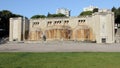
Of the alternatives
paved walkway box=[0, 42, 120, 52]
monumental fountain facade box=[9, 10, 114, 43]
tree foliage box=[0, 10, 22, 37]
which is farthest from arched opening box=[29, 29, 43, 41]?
paved walkway box=[0, 42, 120, 52]

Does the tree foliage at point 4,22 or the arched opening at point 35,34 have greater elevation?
the tree foliage at point 4,22

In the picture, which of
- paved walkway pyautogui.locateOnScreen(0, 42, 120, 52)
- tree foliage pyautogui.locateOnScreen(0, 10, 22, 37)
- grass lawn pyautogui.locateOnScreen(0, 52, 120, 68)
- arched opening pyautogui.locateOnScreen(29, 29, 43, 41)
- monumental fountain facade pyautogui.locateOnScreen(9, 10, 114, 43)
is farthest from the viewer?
tree foliage pyautogui.locateOnScreen(0, 10, 22, 37)

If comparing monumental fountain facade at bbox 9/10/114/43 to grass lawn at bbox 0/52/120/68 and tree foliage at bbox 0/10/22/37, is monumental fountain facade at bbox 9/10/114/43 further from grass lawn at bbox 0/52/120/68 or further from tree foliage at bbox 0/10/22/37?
grass lawn at bbox 0/52/120/68

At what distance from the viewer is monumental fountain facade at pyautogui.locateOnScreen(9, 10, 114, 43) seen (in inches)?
2458

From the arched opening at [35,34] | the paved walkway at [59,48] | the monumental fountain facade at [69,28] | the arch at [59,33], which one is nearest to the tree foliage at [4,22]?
the monumental fountain facade at [69,28]

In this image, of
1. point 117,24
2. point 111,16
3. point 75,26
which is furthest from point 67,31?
point 117,24

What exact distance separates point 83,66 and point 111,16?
52336mm

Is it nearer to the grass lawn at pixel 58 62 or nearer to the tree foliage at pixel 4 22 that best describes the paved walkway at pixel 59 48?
the grass lawn at pixel 58 62

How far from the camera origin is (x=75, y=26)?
68.2 m

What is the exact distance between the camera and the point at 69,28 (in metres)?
68.6

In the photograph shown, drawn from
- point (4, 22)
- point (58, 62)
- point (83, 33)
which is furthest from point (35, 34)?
point (58, 62)

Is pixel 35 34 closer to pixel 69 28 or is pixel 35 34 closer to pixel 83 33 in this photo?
pixel 69 28

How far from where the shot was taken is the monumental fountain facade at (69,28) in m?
62.4

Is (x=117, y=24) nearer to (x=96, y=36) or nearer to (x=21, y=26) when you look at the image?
(x=96, y=36)
